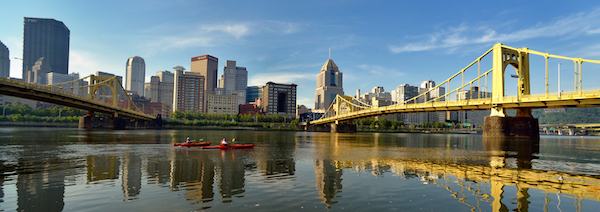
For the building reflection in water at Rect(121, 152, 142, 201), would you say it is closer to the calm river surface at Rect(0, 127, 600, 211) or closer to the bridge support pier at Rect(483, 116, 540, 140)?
the calm river surface at Rect(0, 127, 600, 211)

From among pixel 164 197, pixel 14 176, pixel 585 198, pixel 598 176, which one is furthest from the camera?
pixel 598 176

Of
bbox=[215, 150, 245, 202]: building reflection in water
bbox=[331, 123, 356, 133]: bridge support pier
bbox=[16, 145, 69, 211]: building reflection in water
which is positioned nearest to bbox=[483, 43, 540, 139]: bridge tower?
bbox=[215, 150, 245, 202]: building reflection in water

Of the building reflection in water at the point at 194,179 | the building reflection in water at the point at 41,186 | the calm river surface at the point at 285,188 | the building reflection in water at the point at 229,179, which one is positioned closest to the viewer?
the building reflection in water at the point at 41,186

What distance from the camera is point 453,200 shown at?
12.3m

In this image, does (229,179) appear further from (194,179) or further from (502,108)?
(502,108)

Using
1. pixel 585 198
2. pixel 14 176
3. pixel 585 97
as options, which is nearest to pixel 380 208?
pixel 585 198

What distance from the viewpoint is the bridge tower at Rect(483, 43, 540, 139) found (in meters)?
53.3

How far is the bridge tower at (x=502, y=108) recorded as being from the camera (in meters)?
53.3

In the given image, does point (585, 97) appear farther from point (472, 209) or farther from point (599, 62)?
point (472, 209)

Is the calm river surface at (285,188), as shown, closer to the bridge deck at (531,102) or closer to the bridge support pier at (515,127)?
the bridge deck at (531,102)

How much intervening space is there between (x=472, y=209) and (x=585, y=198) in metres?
6.00

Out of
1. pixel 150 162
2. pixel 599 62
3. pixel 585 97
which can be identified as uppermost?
pixel 599 62

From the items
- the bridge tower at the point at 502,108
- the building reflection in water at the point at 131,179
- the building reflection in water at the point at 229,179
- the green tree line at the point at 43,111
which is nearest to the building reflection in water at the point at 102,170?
the building reflection in water at the point at 131,179

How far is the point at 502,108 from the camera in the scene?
53.9 m
